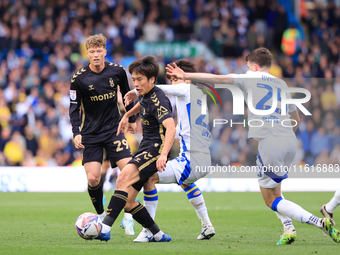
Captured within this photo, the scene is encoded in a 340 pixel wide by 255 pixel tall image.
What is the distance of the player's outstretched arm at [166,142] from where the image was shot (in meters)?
5.36

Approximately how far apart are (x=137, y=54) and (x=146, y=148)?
41.9ft

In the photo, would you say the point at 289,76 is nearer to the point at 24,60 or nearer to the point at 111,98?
the point at 24,60

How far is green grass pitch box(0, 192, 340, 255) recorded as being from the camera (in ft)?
17.3

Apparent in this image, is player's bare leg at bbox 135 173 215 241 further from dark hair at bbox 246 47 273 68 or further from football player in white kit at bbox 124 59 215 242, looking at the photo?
dark hair at bbox 246 47 273 68

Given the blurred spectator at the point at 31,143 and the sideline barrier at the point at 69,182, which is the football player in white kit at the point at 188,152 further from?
the blurred spectator at the point at 31,143

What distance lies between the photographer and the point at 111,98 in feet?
21.9

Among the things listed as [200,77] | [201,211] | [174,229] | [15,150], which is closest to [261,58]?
[200,77]

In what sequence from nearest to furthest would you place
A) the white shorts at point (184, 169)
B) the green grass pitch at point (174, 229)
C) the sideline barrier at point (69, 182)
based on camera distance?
the green grass pitch at point (174, 229) → the white shorts at point (184, 169) → the sideline barrier at point (69, 182)

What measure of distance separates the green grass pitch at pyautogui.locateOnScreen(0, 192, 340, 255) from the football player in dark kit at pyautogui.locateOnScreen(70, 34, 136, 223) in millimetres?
939

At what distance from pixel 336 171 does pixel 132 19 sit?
1014cm

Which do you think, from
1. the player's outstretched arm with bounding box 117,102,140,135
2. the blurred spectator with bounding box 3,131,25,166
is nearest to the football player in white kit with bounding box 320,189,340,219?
the player's outstretched arm with bounding box 117,102,140,135

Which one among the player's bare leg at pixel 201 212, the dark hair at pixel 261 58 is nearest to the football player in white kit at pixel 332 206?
the player's bare leg at pixel 201 212

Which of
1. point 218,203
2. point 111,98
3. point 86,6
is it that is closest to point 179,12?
point 86,6

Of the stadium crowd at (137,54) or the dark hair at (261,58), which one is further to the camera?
the stadium crowd at (137,54)
